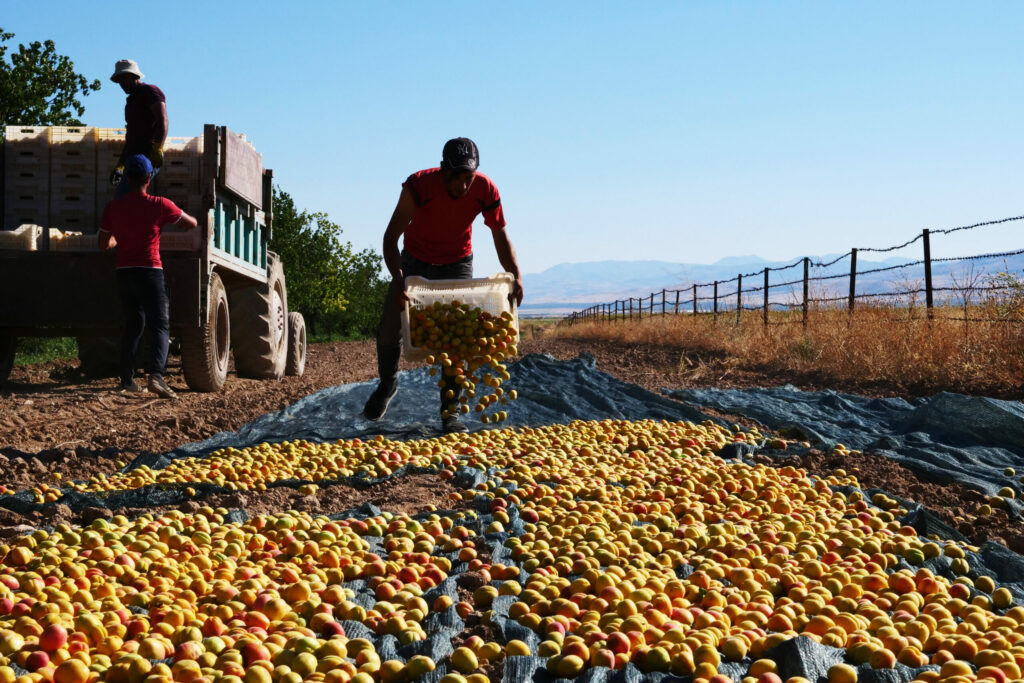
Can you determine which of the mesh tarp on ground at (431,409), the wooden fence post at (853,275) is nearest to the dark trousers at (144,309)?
the mesh tarp on ground at (431,409)

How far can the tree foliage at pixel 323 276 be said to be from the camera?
28.5 metres

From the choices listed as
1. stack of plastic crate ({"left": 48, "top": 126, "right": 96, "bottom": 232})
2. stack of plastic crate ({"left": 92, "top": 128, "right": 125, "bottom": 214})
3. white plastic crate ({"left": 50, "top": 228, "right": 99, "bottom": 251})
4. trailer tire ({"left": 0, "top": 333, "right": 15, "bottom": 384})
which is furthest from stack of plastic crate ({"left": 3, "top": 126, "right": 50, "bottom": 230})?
trailer tire ({"left": 0, "top": 333, "right": 15, "bottom": 384})

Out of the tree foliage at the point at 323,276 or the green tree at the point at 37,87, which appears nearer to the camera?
the green tree at the point at 37,87

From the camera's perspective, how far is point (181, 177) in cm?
784

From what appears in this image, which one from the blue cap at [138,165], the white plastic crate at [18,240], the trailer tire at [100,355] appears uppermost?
the blue cap at [138,165]

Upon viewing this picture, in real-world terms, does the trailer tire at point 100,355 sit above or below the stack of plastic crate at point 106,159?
below

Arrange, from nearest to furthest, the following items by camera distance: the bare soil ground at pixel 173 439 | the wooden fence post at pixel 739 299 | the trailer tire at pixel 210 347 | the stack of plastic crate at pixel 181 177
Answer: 1. the bare soil ground at pixel 173 439
2. the trailer tire at pixel 210 347
3. the stack of plastic crate at pixel 181 177
4. the wooden fence post at pixel 739 299

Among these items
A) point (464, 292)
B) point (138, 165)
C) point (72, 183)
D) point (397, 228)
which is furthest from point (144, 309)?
point (464, 292)

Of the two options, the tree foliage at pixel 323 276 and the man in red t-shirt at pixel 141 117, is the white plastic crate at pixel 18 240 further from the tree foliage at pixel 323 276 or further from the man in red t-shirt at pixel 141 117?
the tree foliage at pixel 323 276

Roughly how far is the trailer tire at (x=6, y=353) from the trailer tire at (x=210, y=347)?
1.78 metres

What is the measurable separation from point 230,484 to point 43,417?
292cm

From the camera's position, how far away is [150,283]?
22.1ft

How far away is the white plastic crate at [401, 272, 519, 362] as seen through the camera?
576 centimetres

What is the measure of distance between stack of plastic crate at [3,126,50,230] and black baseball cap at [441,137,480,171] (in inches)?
185
